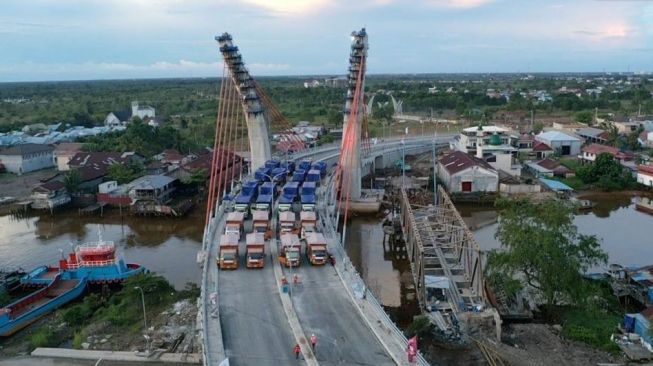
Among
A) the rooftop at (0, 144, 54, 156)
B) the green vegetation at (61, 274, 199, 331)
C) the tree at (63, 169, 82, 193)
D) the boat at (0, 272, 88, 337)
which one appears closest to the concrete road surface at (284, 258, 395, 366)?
the green vegetation at (61, 274, 199, 331)

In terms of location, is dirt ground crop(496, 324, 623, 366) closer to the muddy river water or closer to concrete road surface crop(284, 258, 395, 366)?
the muddy river water

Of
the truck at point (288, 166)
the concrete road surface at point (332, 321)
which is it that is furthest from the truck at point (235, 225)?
the truck at point (288, 166)

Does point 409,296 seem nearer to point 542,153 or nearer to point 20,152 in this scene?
point 542,153

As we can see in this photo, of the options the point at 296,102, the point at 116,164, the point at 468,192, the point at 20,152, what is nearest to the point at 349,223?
the point at 468,192

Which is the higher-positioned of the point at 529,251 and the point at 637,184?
the point at 529,251

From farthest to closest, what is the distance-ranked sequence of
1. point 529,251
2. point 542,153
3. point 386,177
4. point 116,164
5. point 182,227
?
point 542,153
point 386,177
point 116,164
point 182,227
point 529,251

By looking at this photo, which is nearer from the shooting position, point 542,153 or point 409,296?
point 409,296
